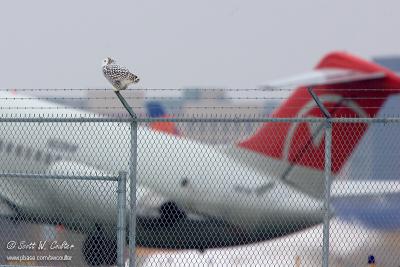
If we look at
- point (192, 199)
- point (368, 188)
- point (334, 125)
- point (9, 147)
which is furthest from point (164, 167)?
point (368, 188)

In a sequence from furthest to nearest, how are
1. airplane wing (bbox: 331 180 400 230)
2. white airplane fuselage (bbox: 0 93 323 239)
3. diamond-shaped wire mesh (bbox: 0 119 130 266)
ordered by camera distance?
A: white airplane fuselage (bbox: 0 93 323 239) < airplane wing (bbox: 331 180 400 230) < diamond-shaped wire mesh (bbox: 0 119 130 266)

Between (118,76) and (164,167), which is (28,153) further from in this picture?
(118,76)

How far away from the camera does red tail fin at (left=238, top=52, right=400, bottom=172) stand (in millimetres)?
20281

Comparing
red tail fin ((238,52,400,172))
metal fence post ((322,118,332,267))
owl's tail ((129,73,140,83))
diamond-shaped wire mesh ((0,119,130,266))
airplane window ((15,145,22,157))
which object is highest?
red tail fin ((238,52,400,172))

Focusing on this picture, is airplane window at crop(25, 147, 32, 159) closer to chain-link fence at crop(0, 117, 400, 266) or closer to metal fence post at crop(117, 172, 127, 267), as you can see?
chain-link fence at crop(0, 117, 400, 266)

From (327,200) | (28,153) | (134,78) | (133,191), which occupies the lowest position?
(327,200)

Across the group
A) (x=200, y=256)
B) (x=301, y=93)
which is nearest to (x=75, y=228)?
(x=200, y=256)

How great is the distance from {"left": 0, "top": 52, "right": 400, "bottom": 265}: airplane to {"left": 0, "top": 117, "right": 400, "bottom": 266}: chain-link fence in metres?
0.02

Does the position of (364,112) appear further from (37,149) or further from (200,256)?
(37,149)

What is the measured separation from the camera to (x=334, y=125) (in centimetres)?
1989

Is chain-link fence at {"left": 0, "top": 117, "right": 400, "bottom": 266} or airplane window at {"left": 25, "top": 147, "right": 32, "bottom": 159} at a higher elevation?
airplane window at {"left": 25, "top": 147, "right": 32, "bottom": 159}

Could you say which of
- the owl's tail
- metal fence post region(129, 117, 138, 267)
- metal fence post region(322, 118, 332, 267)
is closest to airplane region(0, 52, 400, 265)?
metal fence post region(129, 117, 138, 267)

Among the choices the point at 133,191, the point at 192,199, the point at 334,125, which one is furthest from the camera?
the point at 334,125

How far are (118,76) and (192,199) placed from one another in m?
7.83
